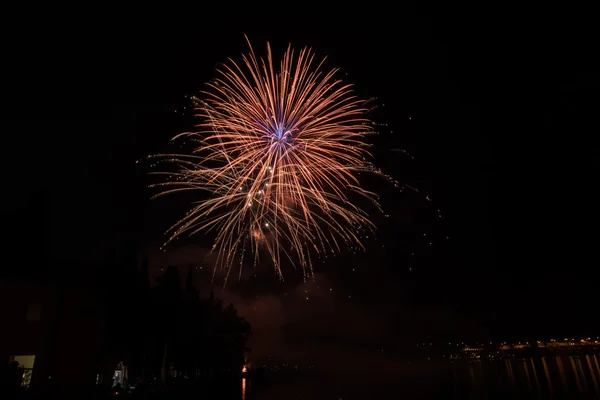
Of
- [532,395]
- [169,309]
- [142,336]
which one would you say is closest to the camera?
[142,336]

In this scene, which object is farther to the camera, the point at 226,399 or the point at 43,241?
the point at 226,399

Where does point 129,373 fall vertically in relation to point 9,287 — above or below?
below

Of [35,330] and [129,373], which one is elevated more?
[35,330]

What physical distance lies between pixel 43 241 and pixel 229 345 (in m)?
46.5

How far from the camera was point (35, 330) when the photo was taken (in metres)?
24.9

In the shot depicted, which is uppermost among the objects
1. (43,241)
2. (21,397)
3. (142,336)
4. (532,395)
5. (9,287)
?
(43,241)

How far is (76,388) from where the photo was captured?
75.4 feet

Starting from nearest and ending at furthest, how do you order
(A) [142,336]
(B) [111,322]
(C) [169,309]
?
(B) [111,322] → (A) [142,336] → (C) [169,309]

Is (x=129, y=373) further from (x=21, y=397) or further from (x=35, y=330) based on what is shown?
(x=21, y=397)

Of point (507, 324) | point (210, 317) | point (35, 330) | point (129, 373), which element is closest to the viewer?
point (35, 330)

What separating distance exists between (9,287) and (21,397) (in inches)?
383

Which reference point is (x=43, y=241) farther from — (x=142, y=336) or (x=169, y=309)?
(x=169, y=309)

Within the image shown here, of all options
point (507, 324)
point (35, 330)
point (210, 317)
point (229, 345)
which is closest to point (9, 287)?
point (35, 330)

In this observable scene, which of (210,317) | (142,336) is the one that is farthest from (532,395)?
(142,336)
